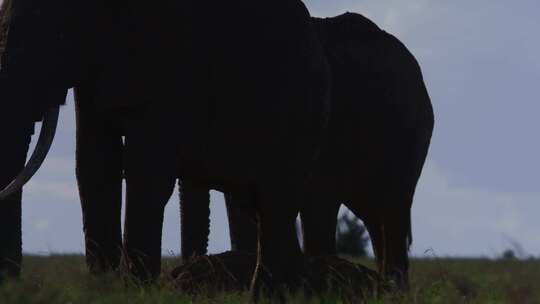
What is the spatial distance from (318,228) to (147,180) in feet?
15.5

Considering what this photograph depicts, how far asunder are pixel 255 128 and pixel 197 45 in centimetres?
90

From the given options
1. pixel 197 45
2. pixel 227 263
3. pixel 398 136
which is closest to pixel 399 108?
pixel 398 136

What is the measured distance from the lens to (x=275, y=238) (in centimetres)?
1225

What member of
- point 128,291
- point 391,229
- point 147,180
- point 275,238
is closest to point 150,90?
point 147,180

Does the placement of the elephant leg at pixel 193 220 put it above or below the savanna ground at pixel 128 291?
above

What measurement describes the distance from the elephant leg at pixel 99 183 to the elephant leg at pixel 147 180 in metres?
0.52

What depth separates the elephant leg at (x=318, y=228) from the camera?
1575cm

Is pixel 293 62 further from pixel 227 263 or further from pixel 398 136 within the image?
pixel 398 136

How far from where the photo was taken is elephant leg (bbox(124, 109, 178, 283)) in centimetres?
1136

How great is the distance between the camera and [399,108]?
1564 cm

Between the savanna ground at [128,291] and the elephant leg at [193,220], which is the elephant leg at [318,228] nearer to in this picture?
the elephant leg at [193,220]

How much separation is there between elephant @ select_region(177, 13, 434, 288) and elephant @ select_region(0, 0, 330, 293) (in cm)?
253

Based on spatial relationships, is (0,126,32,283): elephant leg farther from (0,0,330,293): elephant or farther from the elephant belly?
the elephant belly

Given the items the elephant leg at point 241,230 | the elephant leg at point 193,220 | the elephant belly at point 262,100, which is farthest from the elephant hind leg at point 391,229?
the elephant belly at point 262,100
